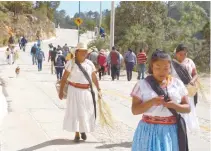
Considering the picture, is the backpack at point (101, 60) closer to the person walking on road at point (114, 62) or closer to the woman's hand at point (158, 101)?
the person walking on road at point (114, 62)

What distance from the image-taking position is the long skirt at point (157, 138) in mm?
4801

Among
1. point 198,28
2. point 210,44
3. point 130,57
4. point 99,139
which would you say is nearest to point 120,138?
point 99,139

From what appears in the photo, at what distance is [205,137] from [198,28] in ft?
115

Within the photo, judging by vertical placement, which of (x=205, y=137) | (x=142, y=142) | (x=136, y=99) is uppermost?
(x=136, y=99)

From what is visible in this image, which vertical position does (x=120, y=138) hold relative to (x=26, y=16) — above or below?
below

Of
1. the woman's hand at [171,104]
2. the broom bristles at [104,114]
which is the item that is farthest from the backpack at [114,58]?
the woman's hand at [171,104]

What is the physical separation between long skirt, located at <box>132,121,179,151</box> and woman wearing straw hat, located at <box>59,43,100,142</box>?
3463 millimetres

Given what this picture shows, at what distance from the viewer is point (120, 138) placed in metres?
8.91

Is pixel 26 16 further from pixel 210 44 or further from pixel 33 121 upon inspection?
pixel 33 121

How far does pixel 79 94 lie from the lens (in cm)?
831

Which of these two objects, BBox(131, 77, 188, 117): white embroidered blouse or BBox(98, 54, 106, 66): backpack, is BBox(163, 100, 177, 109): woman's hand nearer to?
BBox(131, 77, 188, 117): white embroidered blouse

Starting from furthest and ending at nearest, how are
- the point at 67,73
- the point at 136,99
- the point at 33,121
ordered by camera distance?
the point at 33,121 → the point at 67,73 → the point at 136,99

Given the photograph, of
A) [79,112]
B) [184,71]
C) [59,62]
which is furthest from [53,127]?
[59,62]

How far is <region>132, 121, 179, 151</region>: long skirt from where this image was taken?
4801mm
